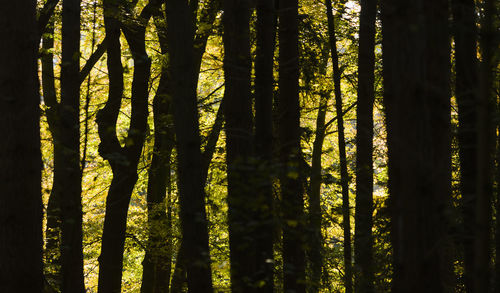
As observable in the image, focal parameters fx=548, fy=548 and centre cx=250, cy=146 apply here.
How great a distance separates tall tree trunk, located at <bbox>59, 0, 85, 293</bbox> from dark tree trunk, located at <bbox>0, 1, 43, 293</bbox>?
1.20 ft

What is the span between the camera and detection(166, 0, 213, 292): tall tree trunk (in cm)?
529

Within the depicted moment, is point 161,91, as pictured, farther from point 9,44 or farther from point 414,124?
point 414,124

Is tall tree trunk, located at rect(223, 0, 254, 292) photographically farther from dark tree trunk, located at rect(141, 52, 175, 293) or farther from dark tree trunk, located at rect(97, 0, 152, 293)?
dark tree trunk, located at rect(141, 52, 175, 293)

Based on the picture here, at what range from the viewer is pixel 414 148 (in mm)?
3883

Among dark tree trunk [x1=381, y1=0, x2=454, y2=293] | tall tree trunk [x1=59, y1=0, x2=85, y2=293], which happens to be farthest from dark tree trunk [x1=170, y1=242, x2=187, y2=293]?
dark tree trunk [x1=381, y1=0, x2=454, y2=293]

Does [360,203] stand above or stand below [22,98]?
below

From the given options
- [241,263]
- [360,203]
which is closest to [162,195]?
[360,203]

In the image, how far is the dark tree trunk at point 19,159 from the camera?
5191mm

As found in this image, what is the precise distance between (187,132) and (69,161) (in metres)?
1.30

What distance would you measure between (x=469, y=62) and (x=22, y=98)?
4642mm

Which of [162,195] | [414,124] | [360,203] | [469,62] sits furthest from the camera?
[162,195]

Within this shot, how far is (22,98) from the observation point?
530 cm

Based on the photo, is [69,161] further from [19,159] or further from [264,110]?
[264,110]

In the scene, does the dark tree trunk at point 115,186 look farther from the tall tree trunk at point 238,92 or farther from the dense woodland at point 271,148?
the tall tree trunk at point 238,92
